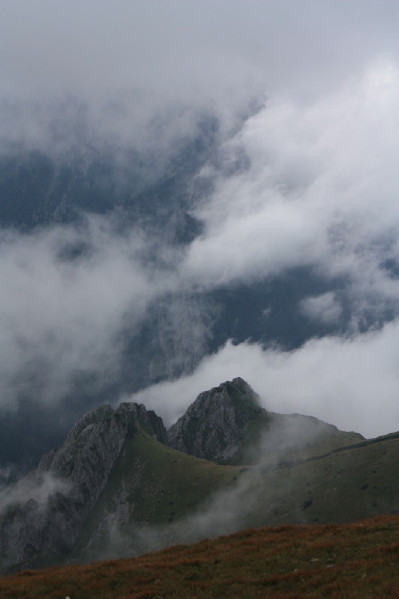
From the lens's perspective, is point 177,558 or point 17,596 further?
point 177,558

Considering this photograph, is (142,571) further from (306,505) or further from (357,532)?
(306,505)

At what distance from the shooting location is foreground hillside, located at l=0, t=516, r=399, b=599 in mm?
25828

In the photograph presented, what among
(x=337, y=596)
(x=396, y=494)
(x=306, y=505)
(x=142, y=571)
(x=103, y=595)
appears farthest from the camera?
(x=306, y=505)

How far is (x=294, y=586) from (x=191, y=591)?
5.92 m

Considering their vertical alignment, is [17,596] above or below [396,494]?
above

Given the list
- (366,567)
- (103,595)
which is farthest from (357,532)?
(103,595)

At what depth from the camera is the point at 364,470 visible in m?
193

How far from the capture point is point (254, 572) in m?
29.9

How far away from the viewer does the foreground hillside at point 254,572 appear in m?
25.8

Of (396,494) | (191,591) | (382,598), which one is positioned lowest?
(396,494)

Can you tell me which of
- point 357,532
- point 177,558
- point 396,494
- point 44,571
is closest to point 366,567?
point 357,532

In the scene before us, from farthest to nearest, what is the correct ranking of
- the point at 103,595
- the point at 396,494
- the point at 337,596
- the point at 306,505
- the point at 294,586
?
the point at 306,505
the point at 396,494
the point at 103,595
the point at 294,586
the point at 337,596

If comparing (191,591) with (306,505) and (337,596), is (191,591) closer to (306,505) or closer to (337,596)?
(337,596)

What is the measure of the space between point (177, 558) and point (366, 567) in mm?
14787
